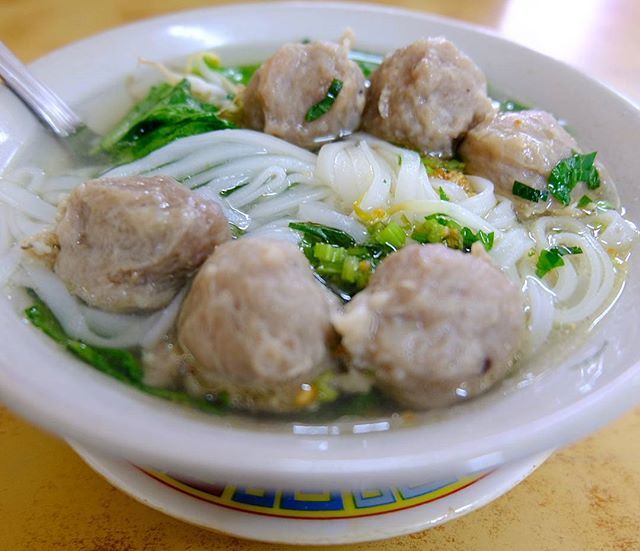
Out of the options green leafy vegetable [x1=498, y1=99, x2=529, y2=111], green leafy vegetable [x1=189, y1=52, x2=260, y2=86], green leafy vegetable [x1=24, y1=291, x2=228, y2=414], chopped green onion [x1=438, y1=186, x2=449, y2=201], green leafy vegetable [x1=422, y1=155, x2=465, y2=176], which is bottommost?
green leafy vegetable [x1=24, y1=291, x2=228, y2=414]

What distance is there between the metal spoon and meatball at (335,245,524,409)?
1.40 meters

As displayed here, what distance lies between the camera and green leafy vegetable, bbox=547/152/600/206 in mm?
2055

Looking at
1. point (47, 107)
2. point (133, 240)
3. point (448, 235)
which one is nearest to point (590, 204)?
point (448, 235)

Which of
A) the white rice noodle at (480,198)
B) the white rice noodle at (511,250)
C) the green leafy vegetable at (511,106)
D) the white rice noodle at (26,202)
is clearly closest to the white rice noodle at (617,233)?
the white rice noodle at (511,250)

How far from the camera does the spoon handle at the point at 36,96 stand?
2.34 meters

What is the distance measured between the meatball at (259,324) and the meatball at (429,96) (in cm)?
91

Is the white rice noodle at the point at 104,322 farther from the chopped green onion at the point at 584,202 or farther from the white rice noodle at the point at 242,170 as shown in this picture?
the chopped green onion at the point at 584,202

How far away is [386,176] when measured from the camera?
6.83ft

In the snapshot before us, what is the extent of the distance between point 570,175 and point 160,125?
60.6 inches

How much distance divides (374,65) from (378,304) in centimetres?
188

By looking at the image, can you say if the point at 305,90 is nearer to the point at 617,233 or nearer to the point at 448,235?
the point at 448,235

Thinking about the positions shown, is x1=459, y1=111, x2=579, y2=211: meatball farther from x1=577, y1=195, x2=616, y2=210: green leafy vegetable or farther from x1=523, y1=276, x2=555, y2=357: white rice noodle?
x1=523, y1=276, x2=555, y2=357: white rice noodle

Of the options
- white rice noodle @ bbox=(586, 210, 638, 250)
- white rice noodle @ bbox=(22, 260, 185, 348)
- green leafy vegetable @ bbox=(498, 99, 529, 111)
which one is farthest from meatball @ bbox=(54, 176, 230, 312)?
green leafy vegetable @ bbox=(498, 99, 529, 111)

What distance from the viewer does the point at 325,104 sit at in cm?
218
